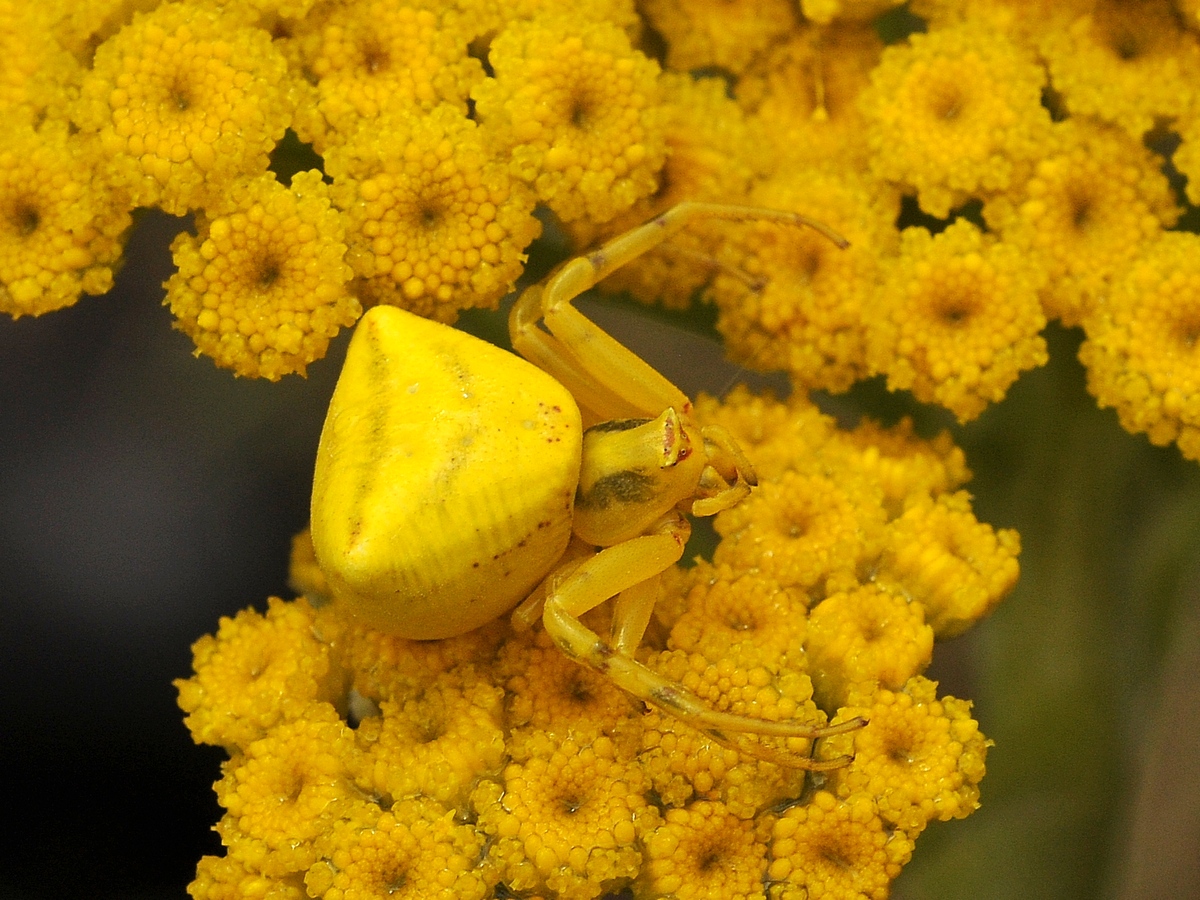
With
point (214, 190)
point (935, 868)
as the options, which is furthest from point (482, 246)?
point (935, 868)

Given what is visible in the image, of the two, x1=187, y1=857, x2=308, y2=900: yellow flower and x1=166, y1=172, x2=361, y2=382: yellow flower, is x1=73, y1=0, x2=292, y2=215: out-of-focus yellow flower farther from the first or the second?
x1=187, y1=857, x2=308, y2=900: yellow flower

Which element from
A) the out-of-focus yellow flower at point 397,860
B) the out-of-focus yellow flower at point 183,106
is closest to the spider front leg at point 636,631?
the out-of-focus yellow flower at point 397,860

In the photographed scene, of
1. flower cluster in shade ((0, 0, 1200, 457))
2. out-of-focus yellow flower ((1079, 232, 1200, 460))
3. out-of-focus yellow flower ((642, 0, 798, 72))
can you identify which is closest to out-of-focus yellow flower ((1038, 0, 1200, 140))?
flower cluster in shade ((0, 0, 1200, 457))

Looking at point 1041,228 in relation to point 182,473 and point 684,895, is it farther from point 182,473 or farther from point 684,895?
point 182,473

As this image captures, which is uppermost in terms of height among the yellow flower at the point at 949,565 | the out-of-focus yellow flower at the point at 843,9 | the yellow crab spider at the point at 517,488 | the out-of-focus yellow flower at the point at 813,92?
the out-of-focus yellow flower at the point at 843,9

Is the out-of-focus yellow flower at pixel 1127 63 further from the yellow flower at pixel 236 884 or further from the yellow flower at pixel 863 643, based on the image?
the yellow flower at pixel 236 884

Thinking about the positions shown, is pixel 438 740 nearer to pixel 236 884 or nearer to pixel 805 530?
pixel 236 884

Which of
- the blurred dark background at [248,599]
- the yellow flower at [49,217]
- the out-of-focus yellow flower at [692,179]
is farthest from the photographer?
the blurred dark background at [248,599]
